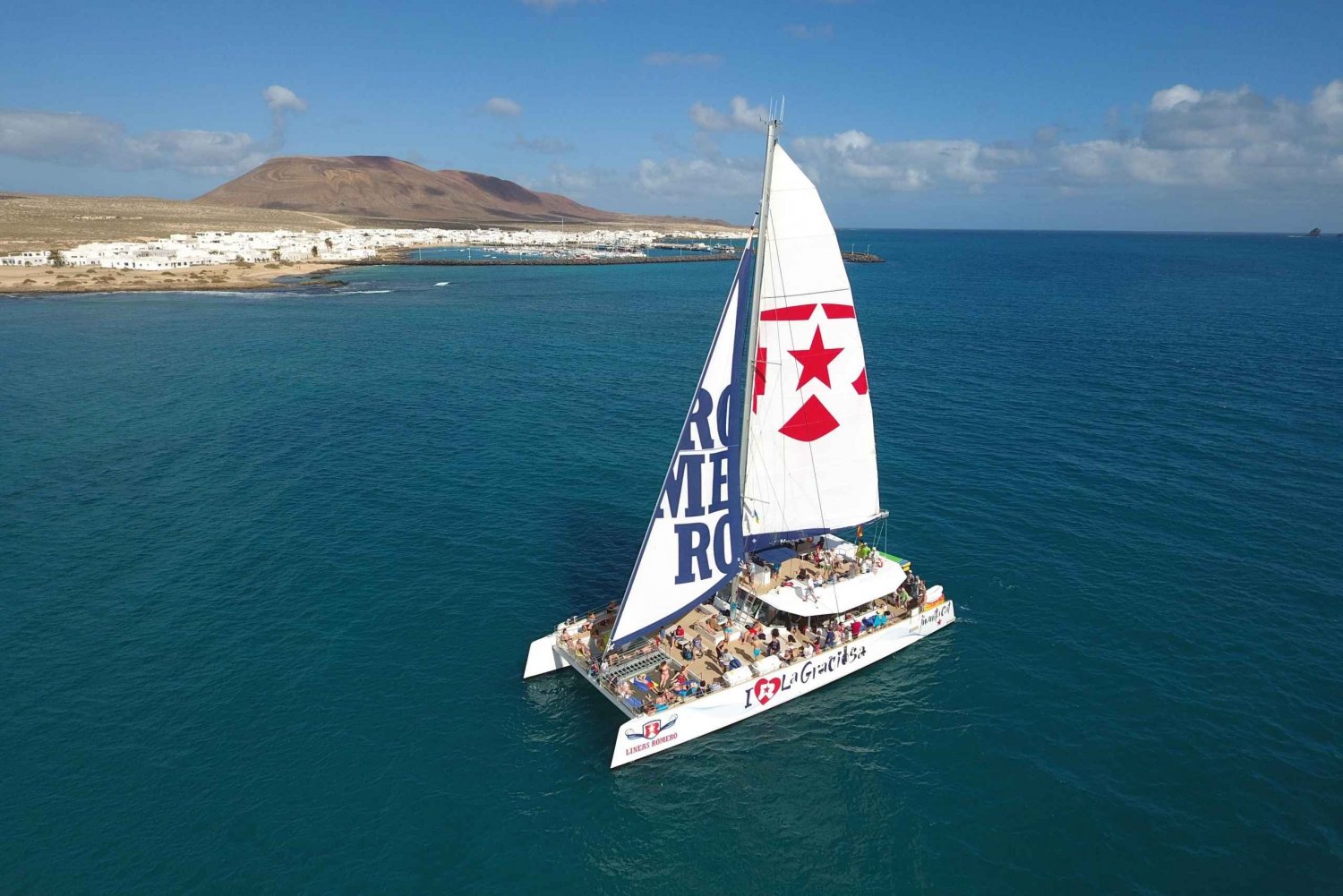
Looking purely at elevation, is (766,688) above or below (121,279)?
below

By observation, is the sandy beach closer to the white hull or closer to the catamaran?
the catamaran

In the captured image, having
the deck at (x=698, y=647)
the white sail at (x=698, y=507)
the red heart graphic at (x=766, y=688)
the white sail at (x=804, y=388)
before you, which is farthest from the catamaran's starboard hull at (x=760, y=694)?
the white sail at (x=804, y=388)

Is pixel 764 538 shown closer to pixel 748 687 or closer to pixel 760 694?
pixel 760 694

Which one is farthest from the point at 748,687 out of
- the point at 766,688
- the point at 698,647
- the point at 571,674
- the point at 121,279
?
the point at 121,279

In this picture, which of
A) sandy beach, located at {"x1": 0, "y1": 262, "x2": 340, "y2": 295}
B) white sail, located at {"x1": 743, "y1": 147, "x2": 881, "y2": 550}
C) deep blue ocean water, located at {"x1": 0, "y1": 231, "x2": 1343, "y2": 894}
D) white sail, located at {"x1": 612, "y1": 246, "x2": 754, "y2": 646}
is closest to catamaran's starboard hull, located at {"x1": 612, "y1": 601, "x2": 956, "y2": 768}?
deep blue ocean water, located at {"x1": 0, "y1": 231, "x2": 1343, "y2": 894}

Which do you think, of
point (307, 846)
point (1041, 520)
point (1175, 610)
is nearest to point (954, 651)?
point (1175, 610)

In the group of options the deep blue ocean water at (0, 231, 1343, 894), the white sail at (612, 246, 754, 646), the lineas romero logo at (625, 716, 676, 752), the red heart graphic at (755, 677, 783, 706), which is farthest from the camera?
the red heart graphic at (755, 677, 783, 706)
